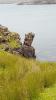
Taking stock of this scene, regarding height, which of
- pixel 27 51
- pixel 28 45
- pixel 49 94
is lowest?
pixel 28 45

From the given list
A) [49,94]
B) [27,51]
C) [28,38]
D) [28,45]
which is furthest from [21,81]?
Answer: [28,45]

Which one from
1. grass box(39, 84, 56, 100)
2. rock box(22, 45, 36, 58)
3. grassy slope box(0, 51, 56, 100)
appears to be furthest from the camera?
rock box(22, 45, 36, 58)

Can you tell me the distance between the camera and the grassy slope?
281 inches

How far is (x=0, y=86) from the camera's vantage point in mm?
7676

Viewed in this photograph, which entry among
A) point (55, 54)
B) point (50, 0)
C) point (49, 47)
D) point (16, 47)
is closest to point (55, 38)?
point (49, 47)

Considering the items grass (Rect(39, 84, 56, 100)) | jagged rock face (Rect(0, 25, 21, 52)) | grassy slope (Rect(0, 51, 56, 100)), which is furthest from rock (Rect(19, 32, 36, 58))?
grass (Rect(39, 84, 56, 100))

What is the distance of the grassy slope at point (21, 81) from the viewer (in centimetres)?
712

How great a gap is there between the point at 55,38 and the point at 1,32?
107 ft

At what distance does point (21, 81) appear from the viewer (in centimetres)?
802

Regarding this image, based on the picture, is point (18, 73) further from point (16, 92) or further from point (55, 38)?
point (55, 38)

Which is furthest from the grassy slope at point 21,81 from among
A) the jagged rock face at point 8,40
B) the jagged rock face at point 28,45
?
the jagged rock face at point 28,45

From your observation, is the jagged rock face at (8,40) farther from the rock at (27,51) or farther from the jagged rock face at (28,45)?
the jagged rock face at (28,45)

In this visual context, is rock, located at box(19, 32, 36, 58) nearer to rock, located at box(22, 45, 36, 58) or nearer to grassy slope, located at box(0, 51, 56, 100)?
rock, located at box(22, 45, 36, 58)

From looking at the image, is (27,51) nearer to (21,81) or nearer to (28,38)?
(28,38)
